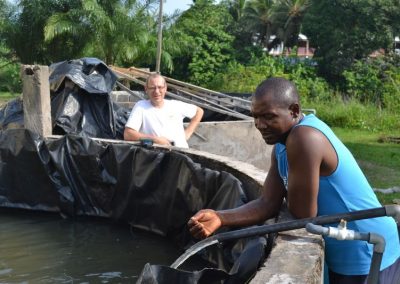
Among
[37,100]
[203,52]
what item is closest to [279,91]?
[37,100]

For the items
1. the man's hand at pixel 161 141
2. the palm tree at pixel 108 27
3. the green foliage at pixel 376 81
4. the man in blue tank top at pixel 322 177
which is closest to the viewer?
the man in blue tank top at pixel 322 177

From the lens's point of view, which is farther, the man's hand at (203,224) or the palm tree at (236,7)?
the palm tree at (236,7)

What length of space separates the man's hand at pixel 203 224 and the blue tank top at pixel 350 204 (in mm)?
531

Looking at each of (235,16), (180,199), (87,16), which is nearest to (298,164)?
(180,199)

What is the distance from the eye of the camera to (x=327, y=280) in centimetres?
280

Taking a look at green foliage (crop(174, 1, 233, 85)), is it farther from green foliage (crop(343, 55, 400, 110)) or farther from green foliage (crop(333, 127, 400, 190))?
green foliage (crop(333, 127, 400, 190))

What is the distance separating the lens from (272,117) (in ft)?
8.40

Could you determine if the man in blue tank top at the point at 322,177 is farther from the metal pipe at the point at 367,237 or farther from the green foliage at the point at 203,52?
the green foliage at the point at 203,52

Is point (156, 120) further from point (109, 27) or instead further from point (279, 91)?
point (109, 27)

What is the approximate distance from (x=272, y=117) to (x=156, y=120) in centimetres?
439

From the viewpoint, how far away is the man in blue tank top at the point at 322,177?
Result: 2.47 m

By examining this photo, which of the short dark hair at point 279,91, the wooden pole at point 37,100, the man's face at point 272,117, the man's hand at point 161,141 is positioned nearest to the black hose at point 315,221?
the man's face at point 272,117

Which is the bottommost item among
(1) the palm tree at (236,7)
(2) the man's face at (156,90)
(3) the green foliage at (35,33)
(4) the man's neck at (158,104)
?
(4) the man's neck at (158,104)

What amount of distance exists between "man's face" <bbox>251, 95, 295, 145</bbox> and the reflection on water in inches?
126
